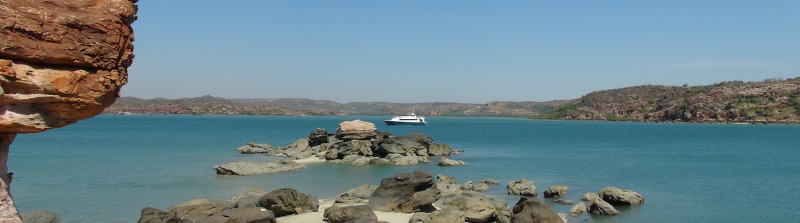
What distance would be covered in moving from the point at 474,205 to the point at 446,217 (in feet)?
7.36

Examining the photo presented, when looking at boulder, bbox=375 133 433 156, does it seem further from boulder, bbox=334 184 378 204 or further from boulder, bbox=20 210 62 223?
boulder, bbox=20 210 62 223

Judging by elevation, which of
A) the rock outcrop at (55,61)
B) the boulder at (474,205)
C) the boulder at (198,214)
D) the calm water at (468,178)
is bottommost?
the calm water at (468,178)

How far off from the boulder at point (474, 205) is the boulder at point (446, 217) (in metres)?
0.98

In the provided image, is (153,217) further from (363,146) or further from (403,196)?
(363,146)

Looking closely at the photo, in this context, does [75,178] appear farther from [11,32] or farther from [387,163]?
[11,32]

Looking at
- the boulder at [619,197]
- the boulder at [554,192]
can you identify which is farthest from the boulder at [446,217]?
the boulder at [554,192]

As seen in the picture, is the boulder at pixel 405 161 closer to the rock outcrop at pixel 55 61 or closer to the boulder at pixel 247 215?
the boulder at pixel 247 215

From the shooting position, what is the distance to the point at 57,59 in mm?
6512

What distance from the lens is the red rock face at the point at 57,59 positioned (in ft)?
20.5

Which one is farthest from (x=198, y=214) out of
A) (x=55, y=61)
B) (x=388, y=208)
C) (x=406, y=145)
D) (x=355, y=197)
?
(x=406, y=145)

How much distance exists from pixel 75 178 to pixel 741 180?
38.6 m

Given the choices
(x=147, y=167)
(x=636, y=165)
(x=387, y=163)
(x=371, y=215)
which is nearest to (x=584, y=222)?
(x=371, y=215)

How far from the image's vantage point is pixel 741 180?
33594 mm

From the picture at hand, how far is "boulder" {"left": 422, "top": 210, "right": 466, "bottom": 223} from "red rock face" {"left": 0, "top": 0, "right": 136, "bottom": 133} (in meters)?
11.4
